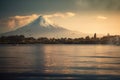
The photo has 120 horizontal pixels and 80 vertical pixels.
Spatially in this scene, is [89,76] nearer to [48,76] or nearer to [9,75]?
[48,76]

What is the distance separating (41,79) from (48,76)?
3.03 feet

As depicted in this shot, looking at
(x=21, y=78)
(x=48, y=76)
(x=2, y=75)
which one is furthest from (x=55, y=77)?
(x=2, y=75)

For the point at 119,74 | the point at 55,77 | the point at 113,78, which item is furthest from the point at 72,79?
the point at 119,74

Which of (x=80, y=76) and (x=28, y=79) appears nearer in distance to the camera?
(x=28, y=79)

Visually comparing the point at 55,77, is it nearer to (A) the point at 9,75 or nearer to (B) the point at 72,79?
(B) the point at 72,79

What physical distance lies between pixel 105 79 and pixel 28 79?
10.00ft

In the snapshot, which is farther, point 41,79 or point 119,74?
point 119,74

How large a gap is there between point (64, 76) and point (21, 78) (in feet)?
6.17

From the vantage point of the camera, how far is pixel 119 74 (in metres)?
14.2

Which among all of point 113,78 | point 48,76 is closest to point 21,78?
point 48,76

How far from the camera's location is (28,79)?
12.5 m

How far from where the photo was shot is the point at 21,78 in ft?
41.9

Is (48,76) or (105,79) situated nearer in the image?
(105,79)

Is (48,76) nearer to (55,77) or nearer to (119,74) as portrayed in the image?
(55,77)
